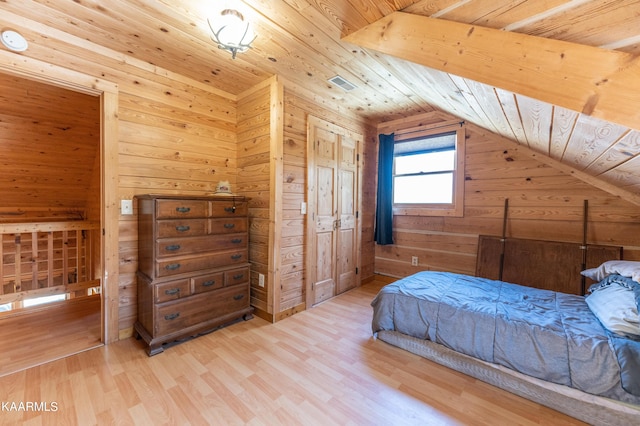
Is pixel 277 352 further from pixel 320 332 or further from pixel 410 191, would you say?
pixel 410 191

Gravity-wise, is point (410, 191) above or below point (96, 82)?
below

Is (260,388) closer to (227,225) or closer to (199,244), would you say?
(199,244)

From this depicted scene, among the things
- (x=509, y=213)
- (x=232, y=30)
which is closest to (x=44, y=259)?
(x=232, y=30)

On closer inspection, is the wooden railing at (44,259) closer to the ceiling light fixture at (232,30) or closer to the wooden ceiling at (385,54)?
the wooden ceiling at (385,54)

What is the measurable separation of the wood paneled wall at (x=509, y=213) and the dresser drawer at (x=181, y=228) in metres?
2.67

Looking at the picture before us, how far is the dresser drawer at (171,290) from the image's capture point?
204 centimetres

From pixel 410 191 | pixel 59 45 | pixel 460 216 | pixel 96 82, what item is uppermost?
pixel 59 45

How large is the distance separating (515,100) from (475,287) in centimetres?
169

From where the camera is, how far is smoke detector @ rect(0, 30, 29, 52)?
170cm

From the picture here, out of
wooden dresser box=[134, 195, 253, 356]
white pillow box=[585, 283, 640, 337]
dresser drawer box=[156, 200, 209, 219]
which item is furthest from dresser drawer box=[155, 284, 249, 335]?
white pillow box=[585, 283, 640, 337]

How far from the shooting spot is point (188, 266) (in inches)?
87.1

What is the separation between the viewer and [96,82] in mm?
2066

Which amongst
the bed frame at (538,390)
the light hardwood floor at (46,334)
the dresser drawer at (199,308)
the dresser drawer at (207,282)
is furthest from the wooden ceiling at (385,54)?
the light hardwood floor at (46,334)

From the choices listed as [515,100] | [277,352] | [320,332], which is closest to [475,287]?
[320,332]
